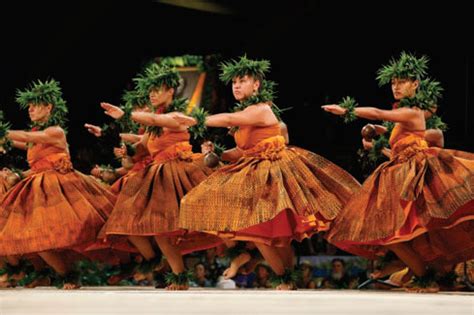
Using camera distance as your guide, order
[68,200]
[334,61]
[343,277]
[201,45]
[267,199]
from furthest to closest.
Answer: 1. [201,45]
2. [334,61]
3. [343,277]
4. [68,200]
5. [267,199]

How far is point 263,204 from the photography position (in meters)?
5.28

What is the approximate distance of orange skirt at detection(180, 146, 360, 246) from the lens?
527 cm

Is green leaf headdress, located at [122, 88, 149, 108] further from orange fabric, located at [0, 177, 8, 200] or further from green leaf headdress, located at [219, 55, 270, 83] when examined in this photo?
orange fabric, located at [0, 177, 8, 200]

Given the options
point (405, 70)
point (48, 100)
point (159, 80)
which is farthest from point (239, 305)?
point (48, 100)

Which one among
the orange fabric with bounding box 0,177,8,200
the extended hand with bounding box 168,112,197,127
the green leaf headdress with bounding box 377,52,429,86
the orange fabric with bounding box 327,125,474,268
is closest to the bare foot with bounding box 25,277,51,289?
the orange fabric with bounding box 0,177,8,200

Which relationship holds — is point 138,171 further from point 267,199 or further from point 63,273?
point 267,199

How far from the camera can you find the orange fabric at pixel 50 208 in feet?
19.5

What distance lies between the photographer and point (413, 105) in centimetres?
550

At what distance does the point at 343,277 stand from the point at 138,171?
188 centimetres

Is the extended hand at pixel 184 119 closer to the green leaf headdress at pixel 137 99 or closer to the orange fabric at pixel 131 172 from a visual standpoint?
the green leaf headdress at pixel 137 99

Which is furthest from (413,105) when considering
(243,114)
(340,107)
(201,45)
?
(201,45)

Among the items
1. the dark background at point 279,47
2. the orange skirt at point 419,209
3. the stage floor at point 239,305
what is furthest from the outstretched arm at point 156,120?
the dark background at point 279,47

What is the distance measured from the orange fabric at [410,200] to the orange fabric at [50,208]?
5.06 ft

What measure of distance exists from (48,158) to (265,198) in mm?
1574
